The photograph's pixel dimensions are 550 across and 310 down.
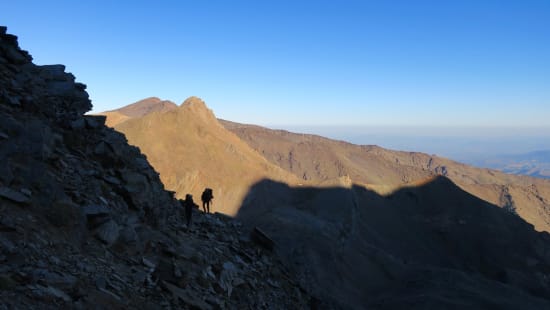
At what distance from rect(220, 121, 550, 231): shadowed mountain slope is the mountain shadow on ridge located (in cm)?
4175

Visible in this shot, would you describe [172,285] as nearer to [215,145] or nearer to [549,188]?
[215,145]

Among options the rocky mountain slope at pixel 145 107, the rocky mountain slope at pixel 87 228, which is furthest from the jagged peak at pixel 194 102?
the rocky mountain slope at pixel 145 107

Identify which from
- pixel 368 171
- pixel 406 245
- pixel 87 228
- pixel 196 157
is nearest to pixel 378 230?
pixel 406 245

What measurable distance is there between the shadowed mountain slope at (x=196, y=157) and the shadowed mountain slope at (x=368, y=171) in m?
44.9

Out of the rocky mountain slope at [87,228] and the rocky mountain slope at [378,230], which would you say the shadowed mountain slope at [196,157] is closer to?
the rocky mountain slope at [378,230]

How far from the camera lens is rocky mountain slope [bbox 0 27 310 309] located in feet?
20.3

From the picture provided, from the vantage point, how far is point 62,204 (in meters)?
7.81

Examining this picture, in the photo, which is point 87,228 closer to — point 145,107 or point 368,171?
point 368,171

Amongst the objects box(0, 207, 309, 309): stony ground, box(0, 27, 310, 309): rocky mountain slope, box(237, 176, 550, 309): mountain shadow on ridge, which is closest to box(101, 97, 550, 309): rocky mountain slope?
box(237, 176, 550, 309): mountain shadow on ridge

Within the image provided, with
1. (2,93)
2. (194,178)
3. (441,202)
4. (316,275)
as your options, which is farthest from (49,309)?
(441,202)

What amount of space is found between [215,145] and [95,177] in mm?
49447

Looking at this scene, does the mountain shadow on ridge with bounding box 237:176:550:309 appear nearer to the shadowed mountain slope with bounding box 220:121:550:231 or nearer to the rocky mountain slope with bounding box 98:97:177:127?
the shadowed mountain slope with bounding box 220:121:550:231

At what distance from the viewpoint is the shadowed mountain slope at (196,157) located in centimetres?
5178

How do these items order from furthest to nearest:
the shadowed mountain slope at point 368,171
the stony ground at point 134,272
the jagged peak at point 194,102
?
1. the shadowed mountain slope at point 368,171
2. the jagged peak at point 194,102
3. the stony ground at point 134,272
